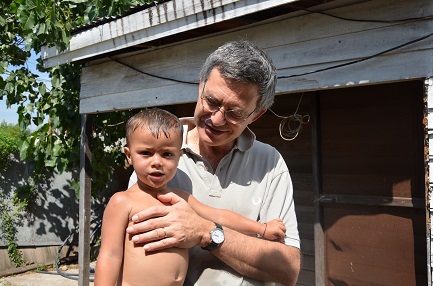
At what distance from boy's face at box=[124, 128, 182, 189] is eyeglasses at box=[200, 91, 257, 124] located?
0.16 m

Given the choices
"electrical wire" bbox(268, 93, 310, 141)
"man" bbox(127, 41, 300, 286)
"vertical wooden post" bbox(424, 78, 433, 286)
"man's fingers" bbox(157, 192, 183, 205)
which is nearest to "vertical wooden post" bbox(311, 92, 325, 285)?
"electrical wire" bbox(268, 93, 310, 141)

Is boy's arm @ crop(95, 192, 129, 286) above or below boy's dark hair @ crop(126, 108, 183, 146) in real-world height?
below

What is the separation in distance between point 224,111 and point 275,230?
17.9 inches

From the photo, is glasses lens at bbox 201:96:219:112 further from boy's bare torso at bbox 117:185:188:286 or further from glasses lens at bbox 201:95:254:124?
boy's bare torso at bbox 117:185:188:286

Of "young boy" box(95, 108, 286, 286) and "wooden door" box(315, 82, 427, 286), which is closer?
"young boy" box(95, 108, 286, 286)

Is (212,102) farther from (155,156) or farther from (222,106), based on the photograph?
(155,156)

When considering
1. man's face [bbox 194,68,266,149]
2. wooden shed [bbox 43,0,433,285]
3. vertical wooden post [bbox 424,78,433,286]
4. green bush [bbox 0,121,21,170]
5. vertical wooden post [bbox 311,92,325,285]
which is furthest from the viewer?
green bush [bbox 0,121,21,170]

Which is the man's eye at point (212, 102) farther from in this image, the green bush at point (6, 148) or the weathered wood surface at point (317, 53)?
the green bush at point (6, 148)

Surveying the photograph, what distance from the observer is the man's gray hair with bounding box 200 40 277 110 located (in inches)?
73.2

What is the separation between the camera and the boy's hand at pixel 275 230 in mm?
1915

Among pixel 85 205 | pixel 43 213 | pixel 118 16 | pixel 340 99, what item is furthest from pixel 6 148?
pixel 340 99

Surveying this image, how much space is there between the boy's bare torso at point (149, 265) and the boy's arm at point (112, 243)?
0.07ft

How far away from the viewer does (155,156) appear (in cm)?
A: 193

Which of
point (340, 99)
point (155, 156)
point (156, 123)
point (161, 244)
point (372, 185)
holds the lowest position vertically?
point (372, 185)
